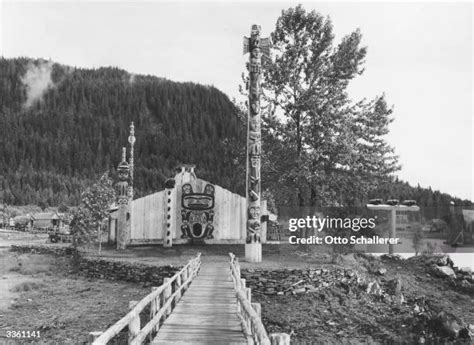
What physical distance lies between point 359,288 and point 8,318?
13.3m

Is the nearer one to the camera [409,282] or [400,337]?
[400,337]

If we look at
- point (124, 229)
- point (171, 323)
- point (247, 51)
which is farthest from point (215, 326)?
point (124, 229)

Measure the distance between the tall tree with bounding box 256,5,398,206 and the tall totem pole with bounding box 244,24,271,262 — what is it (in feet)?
15.9

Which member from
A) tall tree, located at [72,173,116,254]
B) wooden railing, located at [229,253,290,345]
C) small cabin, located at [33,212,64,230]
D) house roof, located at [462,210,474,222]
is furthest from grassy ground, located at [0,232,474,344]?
small cabin, located at [33,212,64,230]

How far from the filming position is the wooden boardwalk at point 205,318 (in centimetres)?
1030

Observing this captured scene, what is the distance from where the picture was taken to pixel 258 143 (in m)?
23.1

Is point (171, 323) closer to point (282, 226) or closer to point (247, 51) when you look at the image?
point (247, 51)

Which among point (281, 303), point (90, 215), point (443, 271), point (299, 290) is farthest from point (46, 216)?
point (281, 303)

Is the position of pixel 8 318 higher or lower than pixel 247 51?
lower

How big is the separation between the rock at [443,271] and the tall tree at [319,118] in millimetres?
5597

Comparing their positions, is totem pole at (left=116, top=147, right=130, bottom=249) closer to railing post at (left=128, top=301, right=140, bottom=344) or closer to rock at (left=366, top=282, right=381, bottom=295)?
rock at (left=366, top=282, right=381, bottom=295)

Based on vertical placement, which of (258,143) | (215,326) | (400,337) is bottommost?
(400,337)

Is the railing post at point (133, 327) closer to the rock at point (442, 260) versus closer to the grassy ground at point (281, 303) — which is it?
the grassy ground at point (281, 303)

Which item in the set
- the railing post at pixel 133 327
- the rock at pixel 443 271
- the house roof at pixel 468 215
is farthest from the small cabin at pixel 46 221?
the railing post at pixel 133 327
